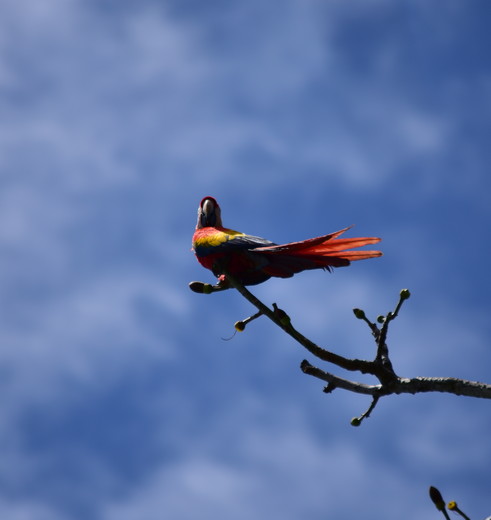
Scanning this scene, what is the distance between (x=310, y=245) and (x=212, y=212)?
53.3 inches

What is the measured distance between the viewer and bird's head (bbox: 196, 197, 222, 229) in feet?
18.9

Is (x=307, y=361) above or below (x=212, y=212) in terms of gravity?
below

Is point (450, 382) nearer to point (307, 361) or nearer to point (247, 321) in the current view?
point (307, 361)

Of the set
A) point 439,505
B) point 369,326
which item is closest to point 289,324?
point 369,326

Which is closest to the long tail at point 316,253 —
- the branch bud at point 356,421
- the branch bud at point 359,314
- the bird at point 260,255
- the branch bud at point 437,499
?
the bird at point 260,255

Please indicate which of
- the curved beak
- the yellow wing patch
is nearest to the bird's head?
the curved beak

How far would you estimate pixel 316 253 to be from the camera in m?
4.69

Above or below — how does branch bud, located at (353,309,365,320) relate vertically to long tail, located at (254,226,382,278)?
below

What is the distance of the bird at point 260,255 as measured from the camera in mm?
4645

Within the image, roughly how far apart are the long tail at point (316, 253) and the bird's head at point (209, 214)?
1028 millimetres

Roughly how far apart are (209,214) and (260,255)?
1060 millimetres

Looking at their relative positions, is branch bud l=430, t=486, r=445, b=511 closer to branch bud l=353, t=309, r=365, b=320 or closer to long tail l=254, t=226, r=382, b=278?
branch bud l=353, t=309, r=365, b=320

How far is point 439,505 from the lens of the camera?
3391mm

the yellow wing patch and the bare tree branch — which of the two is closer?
the bare tree branch
